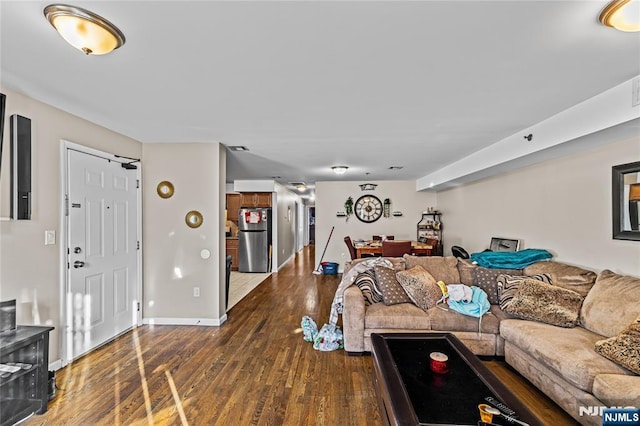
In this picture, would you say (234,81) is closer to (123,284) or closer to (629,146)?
(123,284)

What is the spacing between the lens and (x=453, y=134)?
11.6ft

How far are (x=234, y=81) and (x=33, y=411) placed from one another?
2.83 m

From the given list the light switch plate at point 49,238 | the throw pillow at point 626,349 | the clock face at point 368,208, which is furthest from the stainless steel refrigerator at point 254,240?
the throw pillow at point 626,349

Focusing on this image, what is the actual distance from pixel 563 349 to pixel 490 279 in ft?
4.18

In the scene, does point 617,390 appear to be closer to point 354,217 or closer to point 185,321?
point 185,321

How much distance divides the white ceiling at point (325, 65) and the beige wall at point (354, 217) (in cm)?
416

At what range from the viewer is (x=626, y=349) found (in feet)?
6.32

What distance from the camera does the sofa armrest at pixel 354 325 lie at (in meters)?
3.10

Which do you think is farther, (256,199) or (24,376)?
(256,199)

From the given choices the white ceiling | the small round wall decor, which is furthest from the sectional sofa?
the small round wall decor

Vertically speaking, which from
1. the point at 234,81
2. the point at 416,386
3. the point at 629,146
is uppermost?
the point at 234,81

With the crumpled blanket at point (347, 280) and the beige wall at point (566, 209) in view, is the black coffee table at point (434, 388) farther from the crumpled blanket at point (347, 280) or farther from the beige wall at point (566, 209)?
the beige wall at point (566, 209)

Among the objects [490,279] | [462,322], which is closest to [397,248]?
[490,279]

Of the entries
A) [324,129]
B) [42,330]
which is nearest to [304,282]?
[324,129]
